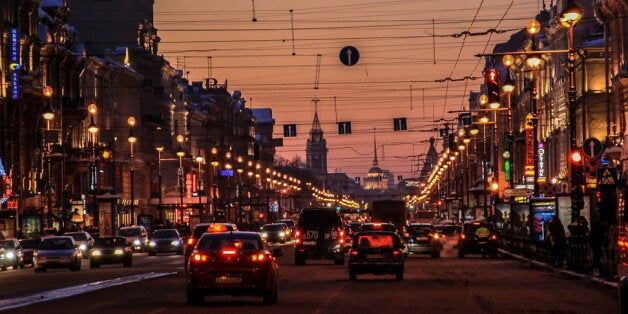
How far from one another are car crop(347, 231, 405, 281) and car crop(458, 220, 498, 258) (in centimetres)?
2547

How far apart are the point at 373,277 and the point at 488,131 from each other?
9700 cm

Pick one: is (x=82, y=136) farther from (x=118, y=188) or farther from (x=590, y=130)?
(x=590, y=130)

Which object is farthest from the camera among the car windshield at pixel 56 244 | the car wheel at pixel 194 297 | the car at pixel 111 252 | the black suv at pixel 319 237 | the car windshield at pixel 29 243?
the car windshield at pixel 29 243

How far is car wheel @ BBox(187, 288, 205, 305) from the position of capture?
2812 centimetres

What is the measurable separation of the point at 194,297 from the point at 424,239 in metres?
41.8

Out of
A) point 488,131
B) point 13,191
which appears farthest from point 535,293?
point 488,131

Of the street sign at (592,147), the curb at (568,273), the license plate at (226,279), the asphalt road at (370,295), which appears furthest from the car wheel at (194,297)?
the street sign at (592,147)

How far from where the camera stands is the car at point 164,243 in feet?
261

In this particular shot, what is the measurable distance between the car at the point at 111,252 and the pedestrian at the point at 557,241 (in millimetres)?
20626

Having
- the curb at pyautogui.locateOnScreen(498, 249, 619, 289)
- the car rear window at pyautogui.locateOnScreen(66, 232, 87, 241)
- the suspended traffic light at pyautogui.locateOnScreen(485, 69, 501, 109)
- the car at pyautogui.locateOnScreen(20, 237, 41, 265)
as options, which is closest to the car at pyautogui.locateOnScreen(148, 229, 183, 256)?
the car rear window at pyautogui.locateOnScreen(66, 232, 87, 241)

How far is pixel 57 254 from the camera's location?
5616 centimetres

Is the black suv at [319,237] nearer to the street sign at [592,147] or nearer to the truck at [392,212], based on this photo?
the street sign at [592,147]

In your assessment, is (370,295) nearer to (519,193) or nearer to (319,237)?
(319,237)

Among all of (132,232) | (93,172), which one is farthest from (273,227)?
(132,232)
